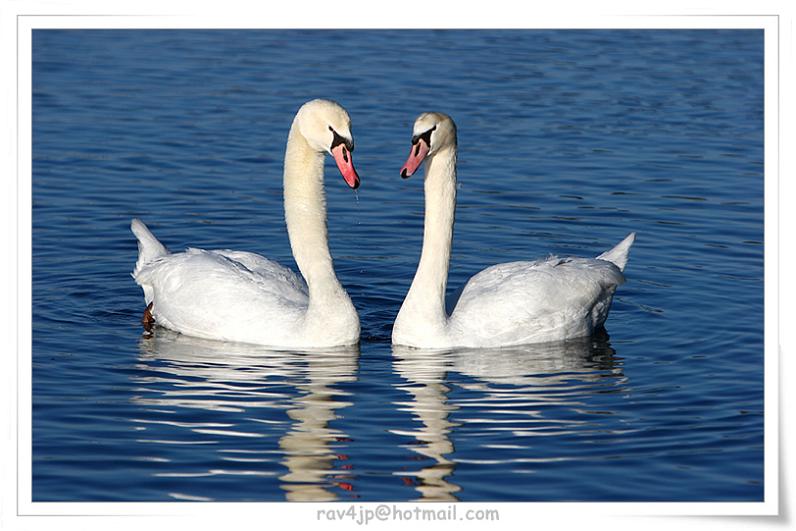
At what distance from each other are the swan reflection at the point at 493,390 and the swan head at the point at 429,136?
1.72 meters

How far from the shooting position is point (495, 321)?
13719 millimetres

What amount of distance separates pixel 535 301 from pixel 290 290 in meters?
2.30

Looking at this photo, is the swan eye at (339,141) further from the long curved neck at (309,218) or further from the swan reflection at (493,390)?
the swan reflection at (493,390)

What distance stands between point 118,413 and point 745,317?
5945 millimetres

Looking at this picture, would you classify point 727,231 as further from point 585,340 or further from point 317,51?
point 317,51

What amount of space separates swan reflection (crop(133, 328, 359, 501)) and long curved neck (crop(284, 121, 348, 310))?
1.88 feet

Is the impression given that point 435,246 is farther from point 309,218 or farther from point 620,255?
point 620,255

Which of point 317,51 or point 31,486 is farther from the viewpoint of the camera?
point 317,51

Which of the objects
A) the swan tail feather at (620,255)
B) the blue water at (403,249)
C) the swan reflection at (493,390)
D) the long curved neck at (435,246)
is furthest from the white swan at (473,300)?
the swan tail feather at (620,255)

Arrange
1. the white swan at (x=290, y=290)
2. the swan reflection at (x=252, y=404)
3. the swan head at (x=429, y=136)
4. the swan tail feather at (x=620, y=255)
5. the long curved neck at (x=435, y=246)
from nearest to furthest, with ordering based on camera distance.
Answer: the swan reflection at (x=252, y=404) → the swan head at (x=429, y=136) → the white swan at (x=290, y=290) → the long curved neck at (x=435, y=246) → the swan tail feather at (x=620, y=255)

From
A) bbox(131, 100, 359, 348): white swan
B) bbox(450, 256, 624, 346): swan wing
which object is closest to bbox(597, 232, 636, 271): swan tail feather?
bbox(450, 256, 624, 346): swan wing

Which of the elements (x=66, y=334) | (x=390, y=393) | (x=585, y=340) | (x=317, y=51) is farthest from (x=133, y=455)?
(x=317, y=51)

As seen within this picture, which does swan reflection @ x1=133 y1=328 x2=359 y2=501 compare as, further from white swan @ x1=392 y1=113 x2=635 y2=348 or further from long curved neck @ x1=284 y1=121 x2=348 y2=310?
white swan @ x1=392 y1=113 x2=635 y2=348

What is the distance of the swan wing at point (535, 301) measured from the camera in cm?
1373
